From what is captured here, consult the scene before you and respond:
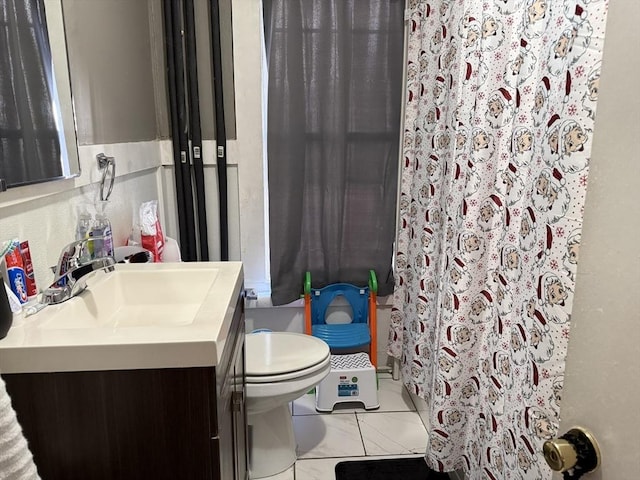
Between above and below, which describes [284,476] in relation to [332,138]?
below

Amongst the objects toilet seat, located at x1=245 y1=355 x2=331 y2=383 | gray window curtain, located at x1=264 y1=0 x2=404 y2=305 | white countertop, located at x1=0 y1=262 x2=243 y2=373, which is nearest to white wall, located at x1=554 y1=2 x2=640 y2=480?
white countertop, located at x1=0 y1=262 x2=243 y2=373

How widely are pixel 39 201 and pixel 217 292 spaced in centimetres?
50

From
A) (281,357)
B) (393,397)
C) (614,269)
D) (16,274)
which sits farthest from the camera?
(393,397)

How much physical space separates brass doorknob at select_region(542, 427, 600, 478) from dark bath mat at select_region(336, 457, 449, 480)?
147cm

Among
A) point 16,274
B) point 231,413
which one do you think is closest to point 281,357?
point 231,413

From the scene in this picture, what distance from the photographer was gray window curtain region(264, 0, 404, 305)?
7.53 feet

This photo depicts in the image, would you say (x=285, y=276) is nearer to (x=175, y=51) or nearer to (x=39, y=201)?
(x=175, y=51)

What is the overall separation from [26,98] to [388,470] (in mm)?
1812

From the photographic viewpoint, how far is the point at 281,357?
6.33ft

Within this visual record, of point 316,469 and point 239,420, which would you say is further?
point 316,469

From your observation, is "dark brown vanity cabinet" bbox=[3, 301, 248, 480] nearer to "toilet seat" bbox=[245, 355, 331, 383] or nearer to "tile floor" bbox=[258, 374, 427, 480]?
"toilet seat" bbox=[245, 355, 331, 383]

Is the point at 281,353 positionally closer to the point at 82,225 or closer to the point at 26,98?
the point at 82,225

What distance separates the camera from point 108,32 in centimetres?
175

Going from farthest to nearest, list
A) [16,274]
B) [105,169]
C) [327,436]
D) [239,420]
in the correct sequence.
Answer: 1. [327,436]
2. [105,169]
3. [239,420]
4. [16,274]
